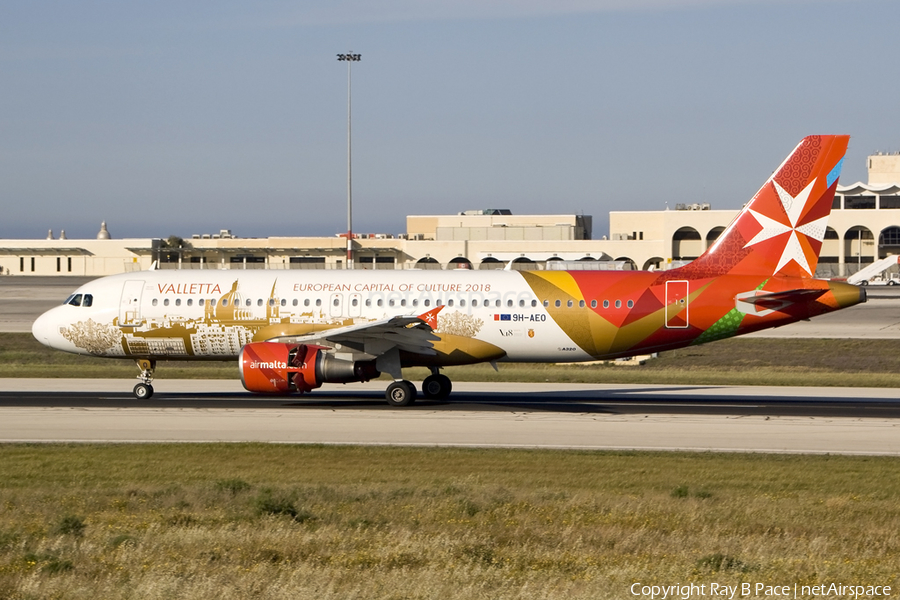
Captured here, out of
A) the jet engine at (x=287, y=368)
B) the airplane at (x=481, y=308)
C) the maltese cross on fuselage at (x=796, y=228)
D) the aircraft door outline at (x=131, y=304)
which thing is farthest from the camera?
the aircraft door outline at (x=131, y=304)

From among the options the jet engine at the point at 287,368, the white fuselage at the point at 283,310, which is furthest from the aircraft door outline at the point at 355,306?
the jet engine at the point at 287,368

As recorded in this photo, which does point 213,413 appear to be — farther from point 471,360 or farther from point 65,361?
point 65,361

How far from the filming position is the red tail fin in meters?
29.6

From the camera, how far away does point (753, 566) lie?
1124 centimetres

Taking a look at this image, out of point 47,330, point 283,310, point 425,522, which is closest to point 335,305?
point 283,310

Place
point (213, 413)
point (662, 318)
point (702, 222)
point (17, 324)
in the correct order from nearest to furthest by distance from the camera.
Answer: point (213, 413), point (662, 318), point (17, 324), point (702, 222)

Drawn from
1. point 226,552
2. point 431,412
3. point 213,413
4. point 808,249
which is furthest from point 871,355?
point 226,552

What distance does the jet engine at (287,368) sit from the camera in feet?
91.6

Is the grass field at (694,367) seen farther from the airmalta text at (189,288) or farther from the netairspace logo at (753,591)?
the netairspace logo at (753,591)

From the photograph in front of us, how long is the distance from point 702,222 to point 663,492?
336ft

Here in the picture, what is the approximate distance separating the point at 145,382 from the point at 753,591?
967 inches

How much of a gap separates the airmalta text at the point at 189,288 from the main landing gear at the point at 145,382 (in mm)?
2378

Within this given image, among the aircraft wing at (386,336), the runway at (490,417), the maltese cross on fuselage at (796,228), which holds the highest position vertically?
the maltese cross on fuselage at (796,228)

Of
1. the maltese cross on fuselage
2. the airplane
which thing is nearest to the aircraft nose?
the airplane
